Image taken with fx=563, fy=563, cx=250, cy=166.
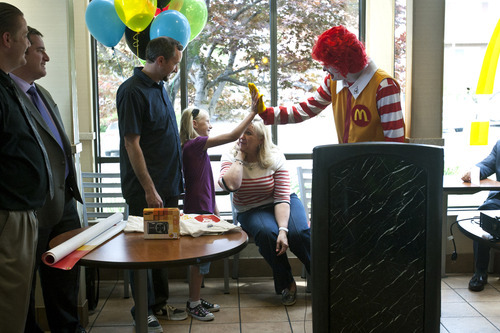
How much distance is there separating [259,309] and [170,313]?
59cm

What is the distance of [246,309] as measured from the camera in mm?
3697

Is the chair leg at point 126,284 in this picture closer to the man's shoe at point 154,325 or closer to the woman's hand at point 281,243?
the man's shoe at point 154,325

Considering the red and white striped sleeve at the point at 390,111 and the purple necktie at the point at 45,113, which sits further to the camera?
the purple necktie at the point at 45,113

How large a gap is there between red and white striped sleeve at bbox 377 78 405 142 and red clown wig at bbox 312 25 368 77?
152 millimetres

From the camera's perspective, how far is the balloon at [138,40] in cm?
338

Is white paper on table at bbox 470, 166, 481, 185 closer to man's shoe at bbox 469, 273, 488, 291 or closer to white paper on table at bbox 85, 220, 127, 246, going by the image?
man's shoe at bbox 469, 273, 488, 291

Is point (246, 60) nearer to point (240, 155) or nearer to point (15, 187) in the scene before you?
point (240, 155)

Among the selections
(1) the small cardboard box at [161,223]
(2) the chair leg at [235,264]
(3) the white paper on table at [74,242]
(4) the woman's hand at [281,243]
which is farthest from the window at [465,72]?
(3) the white paper on table at [74,242]

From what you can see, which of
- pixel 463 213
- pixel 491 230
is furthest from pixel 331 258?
pixel 463 213

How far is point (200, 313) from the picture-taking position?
3.52 m

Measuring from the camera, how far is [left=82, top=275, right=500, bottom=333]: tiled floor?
A: 3.39 m

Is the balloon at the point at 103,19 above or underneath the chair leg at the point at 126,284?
above

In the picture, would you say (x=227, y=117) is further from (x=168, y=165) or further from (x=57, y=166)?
(x=57, y=166)

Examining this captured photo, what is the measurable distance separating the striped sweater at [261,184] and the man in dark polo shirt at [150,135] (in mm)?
651
